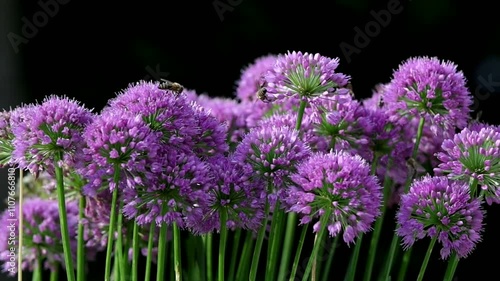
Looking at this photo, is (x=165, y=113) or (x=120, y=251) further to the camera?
(x=120, y=251)

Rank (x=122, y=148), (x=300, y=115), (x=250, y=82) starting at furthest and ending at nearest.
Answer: (x=250, y=82), (x=300, y=115), (x=122, y=148)

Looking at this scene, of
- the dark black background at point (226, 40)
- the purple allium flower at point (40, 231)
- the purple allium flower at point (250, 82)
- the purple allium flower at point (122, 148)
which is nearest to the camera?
the purple allium flower at point (122, 148)

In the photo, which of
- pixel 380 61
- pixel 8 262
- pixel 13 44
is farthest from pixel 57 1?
pixel 8 262

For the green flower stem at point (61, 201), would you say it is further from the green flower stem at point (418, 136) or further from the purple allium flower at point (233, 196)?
the green flower stem at point (418, 136)

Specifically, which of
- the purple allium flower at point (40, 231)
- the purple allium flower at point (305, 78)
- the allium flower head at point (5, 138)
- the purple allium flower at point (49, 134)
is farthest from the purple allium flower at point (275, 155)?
the purple allium flower at point (40, 231)

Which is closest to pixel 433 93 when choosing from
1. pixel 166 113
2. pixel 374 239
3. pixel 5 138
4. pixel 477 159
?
pixel 477 159

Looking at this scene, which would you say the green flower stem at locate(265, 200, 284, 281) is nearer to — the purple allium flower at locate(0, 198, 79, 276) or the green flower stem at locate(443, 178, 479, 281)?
the green flower stem at locate(443, 178, 479, 281)

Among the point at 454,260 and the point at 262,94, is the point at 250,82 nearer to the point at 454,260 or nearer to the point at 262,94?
the point at 262,94
